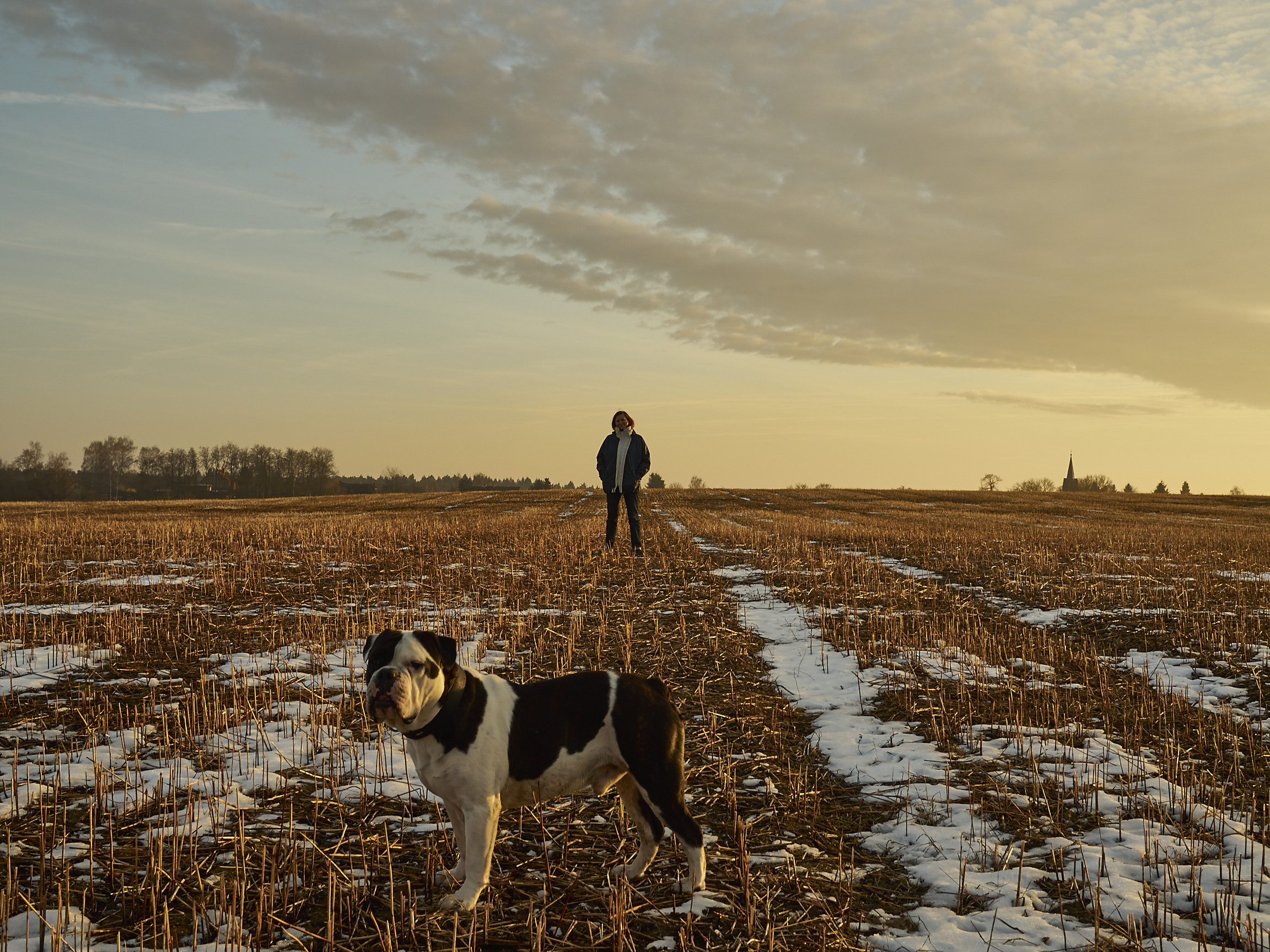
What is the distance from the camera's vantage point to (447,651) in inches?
148

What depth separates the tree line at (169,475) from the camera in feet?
328

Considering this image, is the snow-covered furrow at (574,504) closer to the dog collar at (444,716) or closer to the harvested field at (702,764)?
the harvested field at (702,764)

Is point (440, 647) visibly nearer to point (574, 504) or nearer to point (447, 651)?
point (447, 651)

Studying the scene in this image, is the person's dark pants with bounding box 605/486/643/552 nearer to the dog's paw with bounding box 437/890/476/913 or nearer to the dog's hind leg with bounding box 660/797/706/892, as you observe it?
the dog's hind leg with bounding box 660/797/706/892

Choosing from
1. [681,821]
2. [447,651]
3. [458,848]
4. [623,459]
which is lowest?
[458,848]

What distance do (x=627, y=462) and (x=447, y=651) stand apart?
1255cm

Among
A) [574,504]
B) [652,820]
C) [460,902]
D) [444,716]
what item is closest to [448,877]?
[460,902]

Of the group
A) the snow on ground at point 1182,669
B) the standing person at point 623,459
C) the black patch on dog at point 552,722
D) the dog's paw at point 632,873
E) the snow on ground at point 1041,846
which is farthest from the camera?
the standing person at point 623,459

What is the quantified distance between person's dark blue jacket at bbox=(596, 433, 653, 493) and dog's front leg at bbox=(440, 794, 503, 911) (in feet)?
41.2

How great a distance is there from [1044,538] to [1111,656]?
15.8m

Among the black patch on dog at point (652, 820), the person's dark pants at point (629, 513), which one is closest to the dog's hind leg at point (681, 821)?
the black patch on dog at point (652, 820)

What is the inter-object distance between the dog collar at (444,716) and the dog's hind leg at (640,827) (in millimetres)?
971

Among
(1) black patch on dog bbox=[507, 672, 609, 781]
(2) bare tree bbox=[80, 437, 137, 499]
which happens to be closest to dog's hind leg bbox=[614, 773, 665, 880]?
(1) black patch on dog bbox=[507, 672, 609, 781]

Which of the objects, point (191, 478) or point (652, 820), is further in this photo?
point (191, 478)
